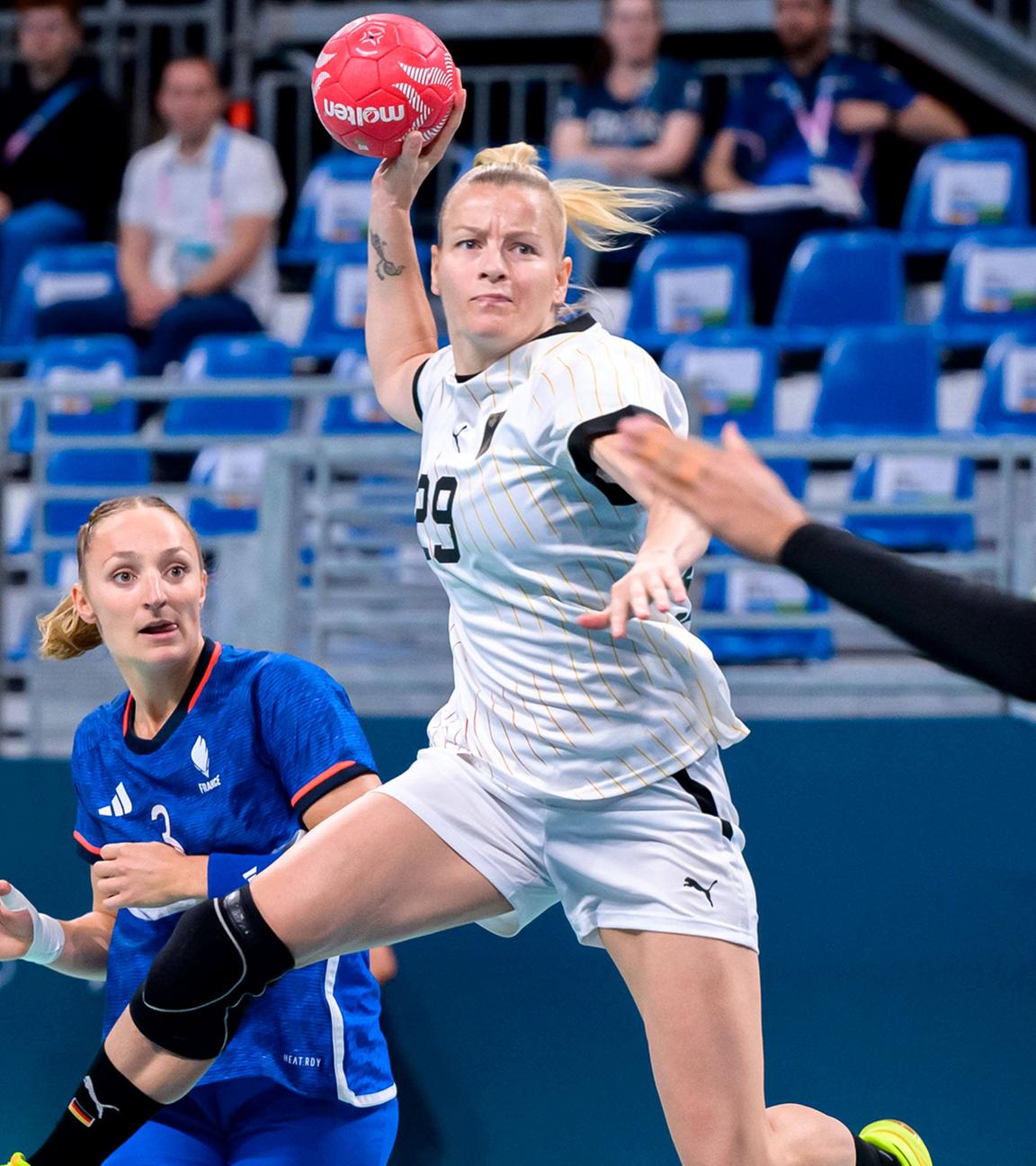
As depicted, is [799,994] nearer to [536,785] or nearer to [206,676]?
[536,785]

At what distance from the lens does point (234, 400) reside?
24.4ft

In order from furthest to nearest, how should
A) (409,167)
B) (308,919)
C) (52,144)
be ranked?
1. (52,144)
2. (409,167)
3. (308,919)

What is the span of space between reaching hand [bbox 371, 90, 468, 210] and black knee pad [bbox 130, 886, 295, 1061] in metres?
1.41

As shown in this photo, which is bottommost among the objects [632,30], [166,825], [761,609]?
[761,609]

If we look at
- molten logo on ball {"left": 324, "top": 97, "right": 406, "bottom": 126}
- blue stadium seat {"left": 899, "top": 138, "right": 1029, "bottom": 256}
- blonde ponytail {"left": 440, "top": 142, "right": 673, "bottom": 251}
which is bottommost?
blonde ponytail {"left": 440, "top": 142, "right": 673, "bottom": 251}

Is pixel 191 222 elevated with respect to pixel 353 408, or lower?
elevated

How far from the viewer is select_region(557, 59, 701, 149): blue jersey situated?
27.7 feet

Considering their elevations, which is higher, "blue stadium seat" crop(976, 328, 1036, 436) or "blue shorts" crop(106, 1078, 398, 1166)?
"blue stadium seat" crop(976, 328, 1036, 436)

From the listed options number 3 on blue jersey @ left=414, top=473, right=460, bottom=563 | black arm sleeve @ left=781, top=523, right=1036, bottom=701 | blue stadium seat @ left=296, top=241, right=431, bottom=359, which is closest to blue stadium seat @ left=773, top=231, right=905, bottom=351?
blue stadium seat @ left=296, top=241, right=431, bottom=359

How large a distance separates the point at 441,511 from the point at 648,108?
5620 mm

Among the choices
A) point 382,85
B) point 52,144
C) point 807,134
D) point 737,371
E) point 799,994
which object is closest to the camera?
point 382,85

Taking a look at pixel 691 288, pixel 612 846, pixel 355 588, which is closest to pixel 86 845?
pixel 612 846

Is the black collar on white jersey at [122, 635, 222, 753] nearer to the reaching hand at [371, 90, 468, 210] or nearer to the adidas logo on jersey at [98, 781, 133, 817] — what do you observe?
the adidas logo on jersey at [98, 781, 133, 817]

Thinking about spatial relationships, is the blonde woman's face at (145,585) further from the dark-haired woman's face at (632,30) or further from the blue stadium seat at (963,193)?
the blue stadium seat at (963,193)
